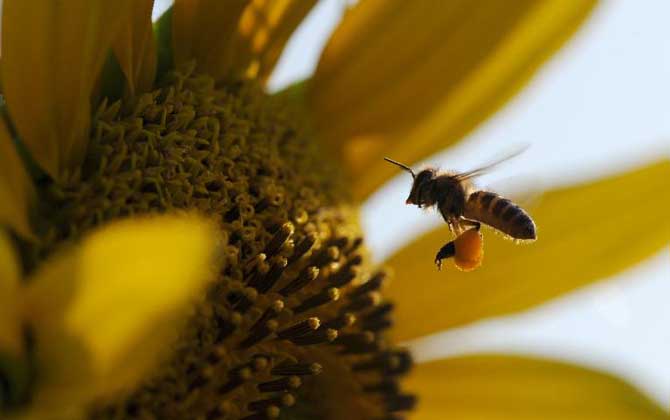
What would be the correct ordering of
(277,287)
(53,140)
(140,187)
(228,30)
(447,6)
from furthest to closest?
(447,6), (228,30), (277,287), (140,187), (53,140)

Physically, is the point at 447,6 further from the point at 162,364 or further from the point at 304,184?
the point at 162,364

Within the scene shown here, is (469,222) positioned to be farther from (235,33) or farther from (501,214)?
(235,33)

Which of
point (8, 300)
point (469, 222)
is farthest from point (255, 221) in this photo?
point (8, 300)

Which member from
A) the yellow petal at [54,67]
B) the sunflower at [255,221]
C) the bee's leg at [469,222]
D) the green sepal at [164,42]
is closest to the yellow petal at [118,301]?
the sunflower at [255,221]

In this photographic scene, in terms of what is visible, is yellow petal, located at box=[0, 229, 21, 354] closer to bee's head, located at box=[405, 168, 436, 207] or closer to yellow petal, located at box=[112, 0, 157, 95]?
yellow petal, located at box=[112, 0, 157, 95]

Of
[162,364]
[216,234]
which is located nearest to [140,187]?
[216,234]

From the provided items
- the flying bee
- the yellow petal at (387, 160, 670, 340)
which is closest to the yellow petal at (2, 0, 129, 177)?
the flying bee
